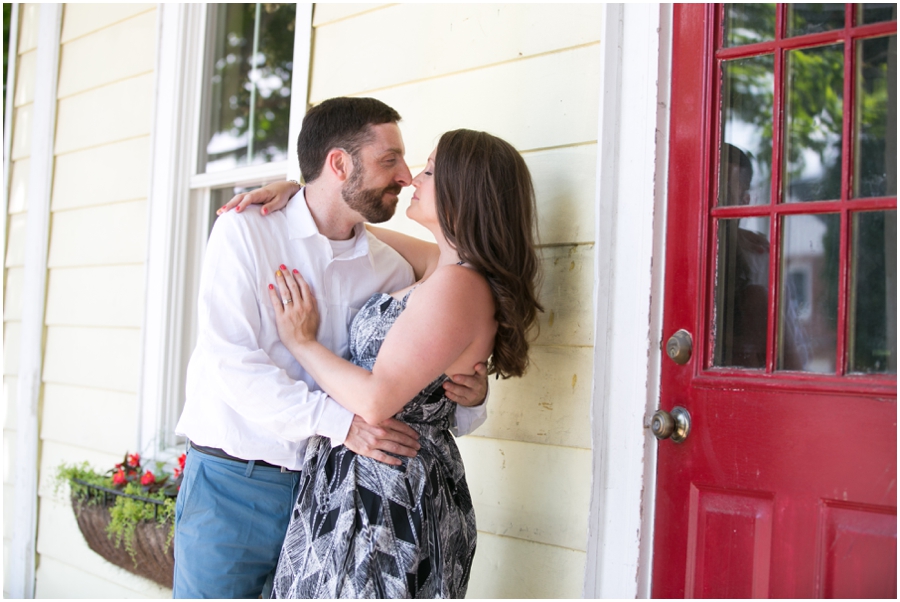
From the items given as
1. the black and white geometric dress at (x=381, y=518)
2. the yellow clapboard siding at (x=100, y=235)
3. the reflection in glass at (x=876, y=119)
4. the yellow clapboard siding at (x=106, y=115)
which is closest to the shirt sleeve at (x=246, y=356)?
the black and white geometric dress at (x=381, y=518)

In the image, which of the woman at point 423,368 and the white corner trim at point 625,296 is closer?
the woman at point 423,368

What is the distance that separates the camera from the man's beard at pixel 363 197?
188 centimetres

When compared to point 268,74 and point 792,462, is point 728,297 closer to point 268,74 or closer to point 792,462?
point 792,462

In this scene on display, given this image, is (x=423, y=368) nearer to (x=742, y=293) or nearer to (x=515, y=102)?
(x=742, y=293)

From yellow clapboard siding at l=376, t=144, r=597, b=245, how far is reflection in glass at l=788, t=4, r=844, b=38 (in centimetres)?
51

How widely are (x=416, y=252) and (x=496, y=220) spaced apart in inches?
18.6

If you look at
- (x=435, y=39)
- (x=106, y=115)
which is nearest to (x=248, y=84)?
(x=106, y=115)

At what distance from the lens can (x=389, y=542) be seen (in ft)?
5.09

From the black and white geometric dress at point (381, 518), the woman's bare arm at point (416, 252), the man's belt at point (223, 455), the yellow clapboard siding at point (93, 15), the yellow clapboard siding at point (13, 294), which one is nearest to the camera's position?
the black and white geometric dress at point (381, 518)

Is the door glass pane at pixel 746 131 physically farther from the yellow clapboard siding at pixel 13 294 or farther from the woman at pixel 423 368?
the yellow clapboard siding at pixel 13 294

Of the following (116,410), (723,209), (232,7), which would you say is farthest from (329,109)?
(116,410)

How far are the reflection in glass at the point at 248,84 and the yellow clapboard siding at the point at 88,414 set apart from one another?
3.64ft

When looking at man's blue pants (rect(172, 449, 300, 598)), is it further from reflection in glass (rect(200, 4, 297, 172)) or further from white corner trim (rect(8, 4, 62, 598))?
white corner trim (rect(8, 4, 62, 598))

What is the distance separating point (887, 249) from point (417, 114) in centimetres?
134
